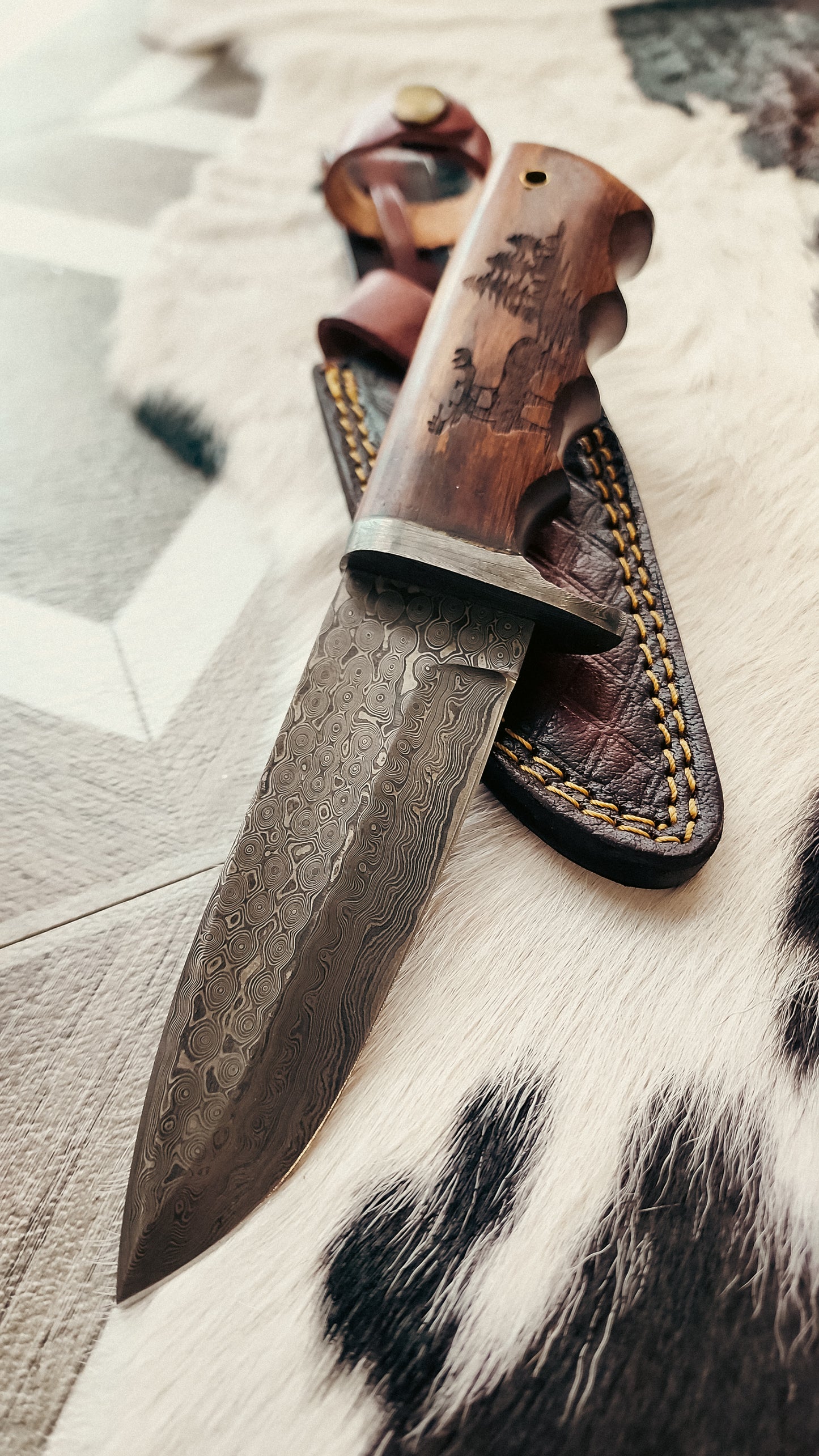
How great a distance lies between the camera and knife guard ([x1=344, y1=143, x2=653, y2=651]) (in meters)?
0.70

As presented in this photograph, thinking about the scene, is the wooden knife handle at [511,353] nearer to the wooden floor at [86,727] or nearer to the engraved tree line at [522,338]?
the engraved tree line at [522,338]

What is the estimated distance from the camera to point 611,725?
76 cm

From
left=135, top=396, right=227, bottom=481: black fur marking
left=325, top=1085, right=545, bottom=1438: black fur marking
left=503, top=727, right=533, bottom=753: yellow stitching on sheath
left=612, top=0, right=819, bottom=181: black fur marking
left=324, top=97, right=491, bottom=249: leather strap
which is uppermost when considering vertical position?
left=612, top=0, right=819, bottom=181: black fur marking

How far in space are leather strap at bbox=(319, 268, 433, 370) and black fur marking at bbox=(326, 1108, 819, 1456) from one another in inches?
30.2

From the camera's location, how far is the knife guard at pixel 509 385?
705mm

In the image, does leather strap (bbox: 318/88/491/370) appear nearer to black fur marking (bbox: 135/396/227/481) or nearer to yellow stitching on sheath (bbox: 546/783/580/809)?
black fur marking (bbox: 135/396/227/481)

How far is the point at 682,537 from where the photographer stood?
0.88m

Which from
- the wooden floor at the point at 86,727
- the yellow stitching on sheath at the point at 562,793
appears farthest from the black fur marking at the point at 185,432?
the yellow stitching on sheath at the point at 562,793

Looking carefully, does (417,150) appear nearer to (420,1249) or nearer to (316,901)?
(316,901)

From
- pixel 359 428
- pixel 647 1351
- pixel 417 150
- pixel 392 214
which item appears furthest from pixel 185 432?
pixel 647 1351

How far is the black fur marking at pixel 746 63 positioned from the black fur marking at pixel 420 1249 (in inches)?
46.6

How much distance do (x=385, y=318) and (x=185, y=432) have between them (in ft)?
0.82

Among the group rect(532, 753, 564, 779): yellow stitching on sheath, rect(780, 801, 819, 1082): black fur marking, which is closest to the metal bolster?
rect(532, 753, 564, 779): yellow stitching on sheath

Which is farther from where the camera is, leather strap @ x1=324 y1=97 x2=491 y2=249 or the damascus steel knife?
leather strap @ x1=324 y1=97 x2=491 y2=249
